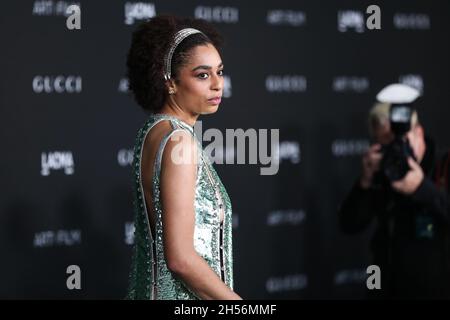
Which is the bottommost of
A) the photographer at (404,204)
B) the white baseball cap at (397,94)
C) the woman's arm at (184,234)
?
the woman's arm at (184,234)

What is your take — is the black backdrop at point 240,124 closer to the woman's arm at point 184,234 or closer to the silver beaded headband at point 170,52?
the silver beaded headband at point 170,52

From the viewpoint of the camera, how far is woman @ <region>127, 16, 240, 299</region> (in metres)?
1.78

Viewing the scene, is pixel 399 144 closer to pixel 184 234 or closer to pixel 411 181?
pixel 411 181

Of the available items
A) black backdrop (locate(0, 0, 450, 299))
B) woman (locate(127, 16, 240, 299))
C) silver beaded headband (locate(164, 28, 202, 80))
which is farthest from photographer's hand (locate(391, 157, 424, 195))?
silver beaded headband (locate(164, 28, 202, 80))

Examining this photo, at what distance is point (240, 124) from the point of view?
12.1 feet

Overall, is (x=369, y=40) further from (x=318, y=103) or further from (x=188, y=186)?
(x=188, y=186)

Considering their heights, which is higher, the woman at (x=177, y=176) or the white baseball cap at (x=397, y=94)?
the white baseball cap at (x=397, y=94)

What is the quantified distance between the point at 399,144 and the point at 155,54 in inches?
64.3

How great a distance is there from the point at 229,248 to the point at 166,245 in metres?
0.24

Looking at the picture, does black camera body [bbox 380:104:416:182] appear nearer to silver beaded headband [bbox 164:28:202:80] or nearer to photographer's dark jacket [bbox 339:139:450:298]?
photographer's dark jacket [bbox 339:139:450:298]

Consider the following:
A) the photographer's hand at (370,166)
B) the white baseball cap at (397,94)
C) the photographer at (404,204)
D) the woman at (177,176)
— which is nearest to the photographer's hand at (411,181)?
the photographer at (404,204)

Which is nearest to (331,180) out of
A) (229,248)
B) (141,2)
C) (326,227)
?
(326,227)

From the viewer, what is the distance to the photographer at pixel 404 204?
3215 mm

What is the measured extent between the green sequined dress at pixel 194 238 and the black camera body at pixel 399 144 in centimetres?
153
